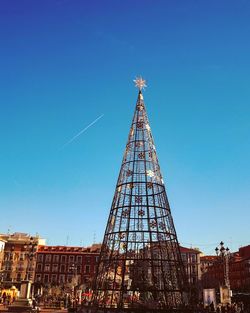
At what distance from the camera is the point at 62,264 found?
76.9 m

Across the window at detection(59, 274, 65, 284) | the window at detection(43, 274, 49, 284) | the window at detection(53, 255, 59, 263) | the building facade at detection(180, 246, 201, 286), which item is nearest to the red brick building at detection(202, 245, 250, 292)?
the building facade at detection(180, 246, 201, 286)

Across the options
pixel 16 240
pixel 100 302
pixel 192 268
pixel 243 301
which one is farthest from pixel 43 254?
pixel 100 302

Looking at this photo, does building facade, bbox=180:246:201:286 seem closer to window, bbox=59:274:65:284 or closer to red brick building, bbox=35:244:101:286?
red brick building, bbox=35:244:101:286

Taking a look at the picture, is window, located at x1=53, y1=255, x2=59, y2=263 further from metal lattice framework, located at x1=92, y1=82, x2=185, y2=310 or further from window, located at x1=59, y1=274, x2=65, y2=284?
metal lattice framework, located at x1=92, y1=82, x2=185, y2=310

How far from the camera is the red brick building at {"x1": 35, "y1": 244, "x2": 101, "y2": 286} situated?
75.6m

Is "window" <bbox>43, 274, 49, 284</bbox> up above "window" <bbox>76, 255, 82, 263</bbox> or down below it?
below

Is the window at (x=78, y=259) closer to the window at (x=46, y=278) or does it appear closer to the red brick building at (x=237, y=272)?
the window at (x=46, y=278)

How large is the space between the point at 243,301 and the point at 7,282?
52.3 meters

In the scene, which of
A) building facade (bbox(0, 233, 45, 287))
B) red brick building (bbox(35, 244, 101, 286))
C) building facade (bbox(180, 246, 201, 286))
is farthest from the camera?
building facade (bbox(180, 246, 201, 286))

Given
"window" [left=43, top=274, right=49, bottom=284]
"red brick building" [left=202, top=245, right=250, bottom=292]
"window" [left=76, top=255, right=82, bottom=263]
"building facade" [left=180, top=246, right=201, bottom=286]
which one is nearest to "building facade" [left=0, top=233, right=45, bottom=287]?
"window" [left=43, top=274, right=49, bottom=284]

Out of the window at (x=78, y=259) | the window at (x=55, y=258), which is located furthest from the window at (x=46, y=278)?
the window at (x=78, y=259)

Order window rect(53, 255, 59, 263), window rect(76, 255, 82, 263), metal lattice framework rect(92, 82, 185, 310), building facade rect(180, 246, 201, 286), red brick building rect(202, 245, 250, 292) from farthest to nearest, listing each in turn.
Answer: building facade rect(180, 246, 201, 286), window rect(76, 255, 82, 263), window rect(53, 255, 59, 263), red brick building rect(202, 245, 250, 292), metal lattice framework rect(92, 82, 185, 310)

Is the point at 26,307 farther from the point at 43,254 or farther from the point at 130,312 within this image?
the point at 43,254

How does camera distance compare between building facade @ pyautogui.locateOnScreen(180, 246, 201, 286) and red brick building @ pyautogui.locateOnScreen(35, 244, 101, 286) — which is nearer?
red brick building @ pyautogui.locateOnScreen(35, 244, 101, 286)
